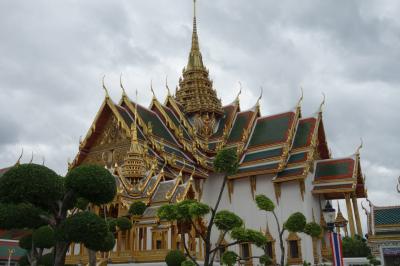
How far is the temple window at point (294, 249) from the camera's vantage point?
15.8m

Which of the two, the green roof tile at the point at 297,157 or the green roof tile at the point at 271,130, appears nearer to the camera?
the green roof tile at the point at 297,157

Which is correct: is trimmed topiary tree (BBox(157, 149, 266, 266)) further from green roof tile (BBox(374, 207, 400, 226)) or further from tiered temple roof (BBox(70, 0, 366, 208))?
tiered temple roof (BBox(70, 0, 366, 208))

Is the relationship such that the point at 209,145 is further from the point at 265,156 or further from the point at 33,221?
the point at 33,221

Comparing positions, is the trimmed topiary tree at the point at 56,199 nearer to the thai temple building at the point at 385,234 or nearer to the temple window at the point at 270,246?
the thai temple building at the point at 385,234

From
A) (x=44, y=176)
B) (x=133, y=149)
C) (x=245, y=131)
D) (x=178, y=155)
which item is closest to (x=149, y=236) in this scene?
(x=133, y=149)

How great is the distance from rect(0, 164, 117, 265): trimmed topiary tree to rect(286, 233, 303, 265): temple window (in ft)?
33.2

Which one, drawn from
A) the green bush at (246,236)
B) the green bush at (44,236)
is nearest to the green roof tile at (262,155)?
the green bush at (44,236)

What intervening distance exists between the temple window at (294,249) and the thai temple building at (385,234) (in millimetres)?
4283

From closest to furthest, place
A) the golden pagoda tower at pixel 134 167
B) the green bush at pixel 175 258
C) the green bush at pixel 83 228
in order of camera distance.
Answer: the green bush at pixel 83 228 → the green bush at pixel 175 258 → the golden pagoda tower at pixel 134 167

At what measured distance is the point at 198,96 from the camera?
2180 centimetres

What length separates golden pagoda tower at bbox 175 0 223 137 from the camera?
2084cm

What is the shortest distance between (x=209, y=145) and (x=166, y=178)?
4.56m

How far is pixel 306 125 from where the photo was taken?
63.2ft

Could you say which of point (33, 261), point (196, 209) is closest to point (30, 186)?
point (196, 209)
